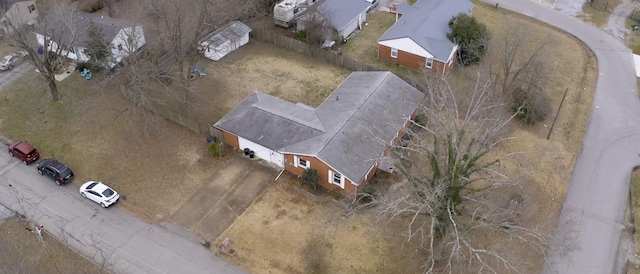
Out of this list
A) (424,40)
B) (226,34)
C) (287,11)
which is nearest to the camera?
(424,40)

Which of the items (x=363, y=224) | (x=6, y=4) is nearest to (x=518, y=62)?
(x=363, y=224)

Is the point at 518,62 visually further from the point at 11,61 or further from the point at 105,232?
the point at 11,61

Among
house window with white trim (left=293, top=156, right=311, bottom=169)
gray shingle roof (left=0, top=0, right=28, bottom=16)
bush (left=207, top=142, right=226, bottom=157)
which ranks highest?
gray shingle roof (left=0, top=0, right=28, bottom=16)

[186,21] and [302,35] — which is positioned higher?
[186,21]

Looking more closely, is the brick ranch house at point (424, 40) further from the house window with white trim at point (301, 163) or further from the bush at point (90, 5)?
the bush at point (90, 5)

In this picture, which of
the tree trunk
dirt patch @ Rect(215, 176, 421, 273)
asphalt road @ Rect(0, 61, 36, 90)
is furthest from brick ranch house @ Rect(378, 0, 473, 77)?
asphalt road @ Rect(0, 61, 36, 90)

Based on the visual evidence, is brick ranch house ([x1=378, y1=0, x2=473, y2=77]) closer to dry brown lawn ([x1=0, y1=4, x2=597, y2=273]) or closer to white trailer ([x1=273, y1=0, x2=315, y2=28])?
dry brown lawn ([x1=0, y1=4, x2=597, y2=273])
